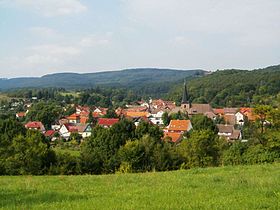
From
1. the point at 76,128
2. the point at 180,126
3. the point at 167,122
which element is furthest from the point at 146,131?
the point at 167,122

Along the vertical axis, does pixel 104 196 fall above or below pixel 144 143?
above

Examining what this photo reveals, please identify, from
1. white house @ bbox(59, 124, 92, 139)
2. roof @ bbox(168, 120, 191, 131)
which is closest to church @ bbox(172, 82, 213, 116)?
roof @ bbox(168, 120, 191, 131)

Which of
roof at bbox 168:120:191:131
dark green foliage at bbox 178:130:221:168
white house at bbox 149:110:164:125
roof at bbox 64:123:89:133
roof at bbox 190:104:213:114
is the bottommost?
white house at bbox 149:110:164:125

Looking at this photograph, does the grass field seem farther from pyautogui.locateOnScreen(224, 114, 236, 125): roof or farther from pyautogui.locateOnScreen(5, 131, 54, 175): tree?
pyautogui.locateOnScreen(224, 114, 236, 125): roof

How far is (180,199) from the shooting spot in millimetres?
8172

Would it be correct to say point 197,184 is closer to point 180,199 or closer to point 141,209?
point 180,199

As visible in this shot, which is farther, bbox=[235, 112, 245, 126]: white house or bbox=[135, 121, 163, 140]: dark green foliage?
bbox=[235, 112, 245, 126]: white house

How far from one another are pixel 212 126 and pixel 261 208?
61.2 metres

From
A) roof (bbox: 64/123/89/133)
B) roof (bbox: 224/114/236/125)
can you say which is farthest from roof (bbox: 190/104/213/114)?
roof (bbox: 64/123/89/133)

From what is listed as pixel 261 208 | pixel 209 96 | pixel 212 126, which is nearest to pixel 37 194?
pixel 261 208

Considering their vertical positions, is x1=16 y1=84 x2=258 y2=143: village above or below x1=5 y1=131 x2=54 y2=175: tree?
below

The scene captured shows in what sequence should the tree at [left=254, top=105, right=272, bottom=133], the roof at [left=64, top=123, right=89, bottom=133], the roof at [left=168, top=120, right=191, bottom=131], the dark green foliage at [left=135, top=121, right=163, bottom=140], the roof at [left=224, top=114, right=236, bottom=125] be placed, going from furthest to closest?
the roof at [left=224, top=114, right=236, bottom=125] < the roof at [left=64, top=123, right=89, bottom=133] < the roof at [left=168, top=120, right=191, bottom=131] < the dark green foliage at [left=135, top=121, right=163, bottom=140] < the tree at [left=254, top=105, right=272, bottom=133]

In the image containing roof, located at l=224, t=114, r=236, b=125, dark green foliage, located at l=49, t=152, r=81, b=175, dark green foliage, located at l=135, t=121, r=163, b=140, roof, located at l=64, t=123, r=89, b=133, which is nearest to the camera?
dark green foliage, located at l=49, t=152, r=81, b=175

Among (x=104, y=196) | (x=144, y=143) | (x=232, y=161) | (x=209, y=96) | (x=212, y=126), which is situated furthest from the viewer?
(x=209, y=96)
